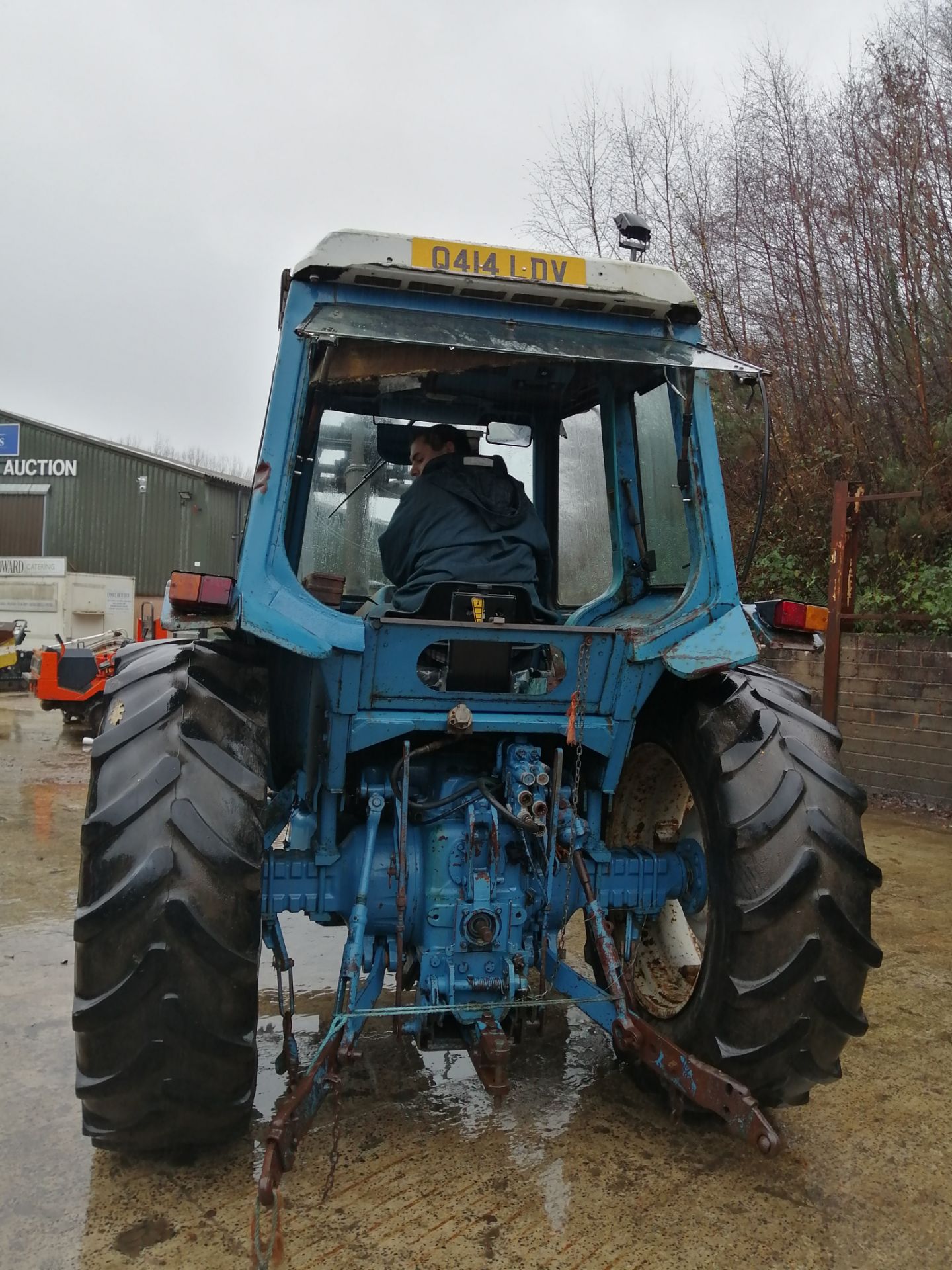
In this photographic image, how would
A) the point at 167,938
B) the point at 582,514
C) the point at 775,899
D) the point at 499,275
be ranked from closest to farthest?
1. the point at 167,938
2. the point at 775,899
3. the point at 499,275
4. the point at 582,514

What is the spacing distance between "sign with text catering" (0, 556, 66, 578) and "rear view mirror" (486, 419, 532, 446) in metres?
18.9

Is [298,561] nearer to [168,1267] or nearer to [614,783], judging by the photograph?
[614,783]

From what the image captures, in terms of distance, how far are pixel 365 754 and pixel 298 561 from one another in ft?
2.78

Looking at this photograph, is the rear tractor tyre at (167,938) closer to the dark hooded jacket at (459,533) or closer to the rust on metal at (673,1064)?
the dark hooded jacket at (459,533)

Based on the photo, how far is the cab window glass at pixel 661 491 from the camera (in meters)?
3.19

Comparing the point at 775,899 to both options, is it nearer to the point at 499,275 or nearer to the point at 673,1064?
the point at 673,1064

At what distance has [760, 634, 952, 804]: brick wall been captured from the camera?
7.49m

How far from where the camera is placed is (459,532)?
A: 3.11m

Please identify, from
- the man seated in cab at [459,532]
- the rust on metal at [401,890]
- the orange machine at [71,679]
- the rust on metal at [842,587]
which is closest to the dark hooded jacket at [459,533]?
the man seated in cab at [459,532]

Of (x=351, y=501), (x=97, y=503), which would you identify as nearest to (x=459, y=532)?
(x=351, y=501)

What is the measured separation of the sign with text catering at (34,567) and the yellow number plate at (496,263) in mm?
19872

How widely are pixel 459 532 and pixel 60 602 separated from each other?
60.7ft

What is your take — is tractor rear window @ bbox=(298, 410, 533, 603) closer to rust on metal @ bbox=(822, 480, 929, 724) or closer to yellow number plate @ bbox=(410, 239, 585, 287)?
yellow number plate @ bbox=(410, 239, 585, 287)

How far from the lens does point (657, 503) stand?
333 cm
